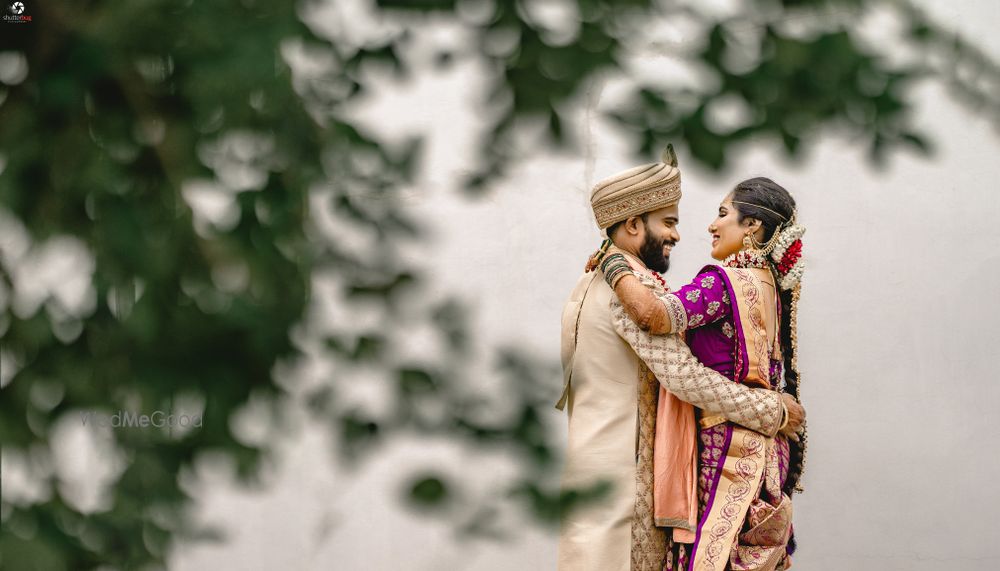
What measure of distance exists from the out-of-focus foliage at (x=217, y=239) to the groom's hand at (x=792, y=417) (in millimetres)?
2104

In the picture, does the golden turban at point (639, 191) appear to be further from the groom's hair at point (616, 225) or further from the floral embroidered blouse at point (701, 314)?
the floral embroidered blouse at point (701, 314)

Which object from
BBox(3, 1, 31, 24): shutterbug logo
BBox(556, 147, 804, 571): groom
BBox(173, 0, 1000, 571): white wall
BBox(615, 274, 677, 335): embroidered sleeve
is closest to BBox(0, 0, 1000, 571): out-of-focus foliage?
BBox(3, 1, 31, 24): shutterbug logo

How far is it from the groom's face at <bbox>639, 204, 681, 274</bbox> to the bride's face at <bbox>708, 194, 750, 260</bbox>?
126mm

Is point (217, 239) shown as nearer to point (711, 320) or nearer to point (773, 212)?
point (711, 320)

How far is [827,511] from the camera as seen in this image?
3951mm

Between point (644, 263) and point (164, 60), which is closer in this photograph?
point (164, 60)

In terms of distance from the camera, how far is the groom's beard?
295cm

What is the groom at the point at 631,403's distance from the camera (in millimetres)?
2875

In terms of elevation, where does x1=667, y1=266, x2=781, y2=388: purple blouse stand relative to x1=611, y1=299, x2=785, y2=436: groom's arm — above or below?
above

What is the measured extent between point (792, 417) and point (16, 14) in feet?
7.88

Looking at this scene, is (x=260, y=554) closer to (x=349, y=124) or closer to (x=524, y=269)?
(x=524, y=269)

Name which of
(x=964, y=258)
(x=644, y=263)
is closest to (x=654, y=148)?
(x=644, y=263)

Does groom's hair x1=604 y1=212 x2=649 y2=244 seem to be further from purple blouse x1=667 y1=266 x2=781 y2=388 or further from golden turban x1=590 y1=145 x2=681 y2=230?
purple blouse x1=667 y1=266 x2=781 y2=388

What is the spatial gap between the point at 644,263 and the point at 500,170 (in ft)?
6.14
